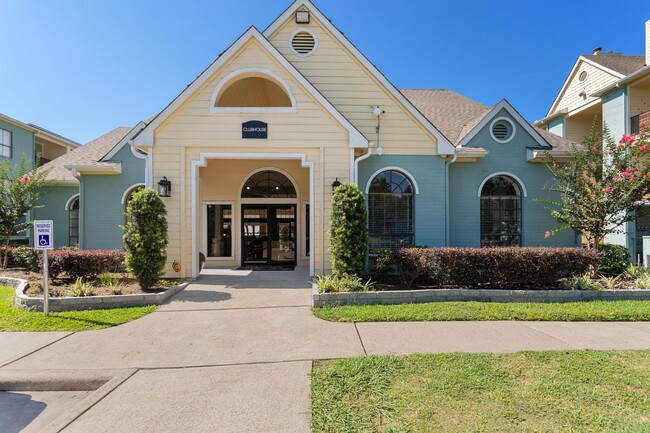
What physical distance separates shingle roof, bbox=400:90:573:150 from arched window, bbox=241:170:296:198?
645 centimetres

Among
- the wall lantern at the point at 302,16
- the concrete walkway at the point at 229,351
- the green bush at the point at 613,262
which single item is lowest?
the concrete walkway at the point at 229,351

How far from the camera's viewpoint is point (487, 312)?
637cm

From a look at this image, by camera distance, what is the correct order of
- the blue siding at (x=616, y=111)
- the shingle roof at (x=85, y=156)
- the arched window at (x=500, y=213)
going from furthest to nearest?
the blue siding at (x=616, y=111), the shingle roof at (x=85, y=156), the arched window at (x=500, y=213)

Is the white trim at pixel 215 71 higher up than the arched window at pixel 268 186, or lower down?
higher up

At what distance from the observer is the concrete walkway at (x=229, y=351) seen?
10.4ft

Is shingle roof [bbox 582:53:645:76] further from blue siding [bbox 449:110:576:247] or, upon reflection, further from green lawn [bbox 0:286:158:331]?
green lawn [bbox 0:286:158:331]

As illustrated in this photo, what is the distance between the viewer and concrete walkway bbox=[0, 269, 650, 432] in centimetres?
318

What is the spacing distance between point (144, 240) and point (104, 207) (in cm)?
646

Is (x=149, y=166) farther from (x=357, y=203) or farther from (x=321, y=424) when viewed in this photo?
(x=321, y=424)

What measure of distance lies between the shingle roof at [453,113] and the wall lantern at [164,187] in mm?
9778

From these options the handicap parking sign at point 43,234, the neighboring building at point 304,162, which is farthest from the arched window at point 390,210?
the handicap parking sign at point 43,234

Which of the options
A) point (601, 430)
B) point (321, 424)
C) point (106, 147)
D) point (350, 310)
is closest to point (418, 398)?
point (321, 424)

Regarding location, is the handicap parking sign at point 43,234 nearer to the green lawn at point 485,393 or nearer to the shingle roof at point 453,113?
the green lawn at point 485,393

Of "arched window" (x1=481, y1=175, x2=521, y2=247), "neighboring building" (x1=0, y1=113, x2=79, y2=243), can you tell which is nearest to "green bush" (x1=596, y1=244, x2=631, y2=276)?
"arched window" (x1=481, y1=175, x2=521, y2=247)
